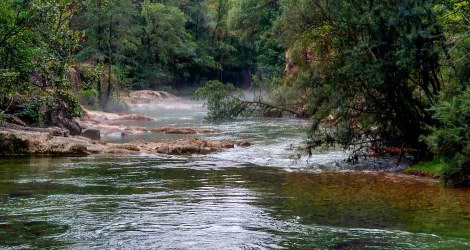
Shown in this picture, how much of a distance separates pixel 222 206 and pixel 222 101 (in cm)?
919

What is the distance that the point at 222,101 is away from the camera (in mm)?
21812

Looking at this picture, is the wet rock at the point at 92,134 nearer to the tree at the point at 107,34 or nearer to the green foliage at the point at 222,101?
the green foliage at the point at 222,101

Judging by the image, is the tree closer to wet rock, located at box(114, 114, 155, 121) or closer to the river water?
wet rock, located at box(114, 114, 155, 121)

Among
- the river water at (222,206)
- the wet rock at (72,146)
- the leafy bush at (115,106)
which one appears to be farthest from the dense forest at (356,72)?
the leafy bush at (115,106)

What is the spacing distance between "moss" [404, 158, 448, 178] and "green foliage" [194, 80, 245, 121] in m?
6.18

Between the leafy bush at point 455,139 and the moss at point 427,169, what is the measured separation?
3.39 ft

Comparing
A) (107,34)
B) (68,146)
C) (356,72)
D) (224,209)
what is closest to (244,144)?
(68,146)

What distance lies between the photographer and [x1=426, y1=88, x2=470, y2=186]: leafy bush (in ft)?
48.3

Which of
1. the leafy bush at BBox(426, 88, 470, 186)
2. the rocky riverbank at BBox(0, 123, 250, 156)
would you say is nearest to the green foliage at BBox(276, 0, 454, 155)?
the leafy bush at BBox(426, 88, 470, 186)

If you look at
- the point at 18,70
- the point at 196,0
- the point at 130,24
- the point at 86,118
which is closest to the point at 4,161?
the point at 18,70

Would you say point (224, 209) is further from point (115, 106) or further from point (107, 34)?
point (107, 34)

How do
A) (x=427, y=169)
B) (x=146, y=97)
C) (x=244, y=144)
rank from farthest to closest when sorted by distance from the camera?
(x=146, y=97), (x=244, y=144), (x=427, y=169)

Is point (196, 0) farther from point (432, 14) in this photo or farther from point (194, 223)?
point (194, 223)

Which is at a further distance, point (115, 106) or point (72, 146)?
point (115, 106)
